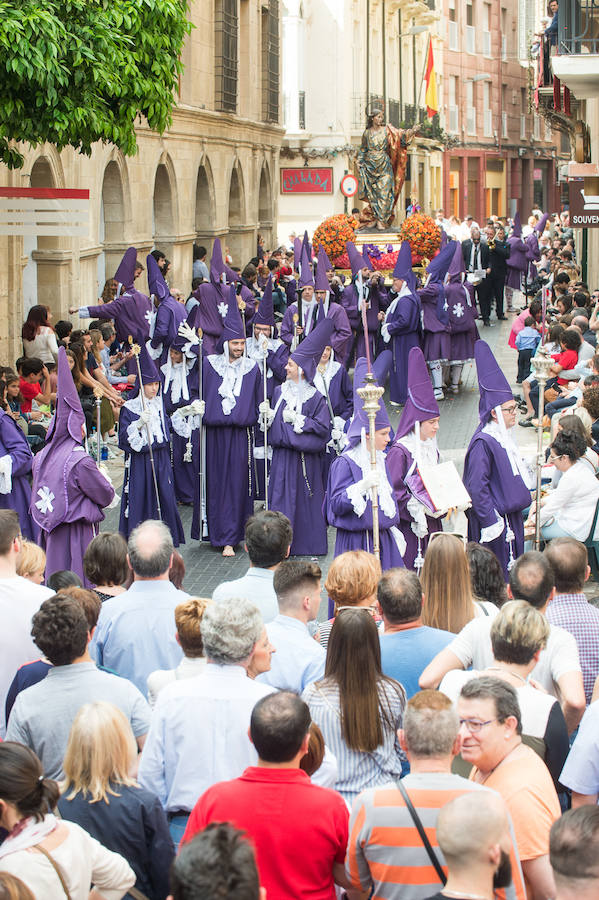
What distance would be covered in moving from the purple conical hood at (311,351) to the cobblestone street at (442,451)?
5.30ft

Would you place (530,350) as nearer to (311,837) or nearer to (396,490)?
(396,490)

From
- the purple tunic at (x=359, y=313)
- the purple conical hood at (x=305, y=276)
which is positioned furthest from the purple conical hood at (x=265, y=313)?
the purple tunic at (x=359, y=313)

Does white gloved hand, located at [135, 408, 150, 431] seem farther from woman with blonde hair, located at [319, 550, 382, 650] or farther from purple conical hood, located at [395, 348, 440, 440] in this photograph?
woman with blonde hair, located at [319, 550, 382, 650]

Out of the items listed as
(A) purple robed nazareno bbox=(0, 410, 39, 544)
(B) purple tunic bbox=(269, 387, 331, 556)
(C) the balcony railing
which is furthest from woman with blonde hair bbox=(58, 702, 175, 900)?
(C) the balcony railing

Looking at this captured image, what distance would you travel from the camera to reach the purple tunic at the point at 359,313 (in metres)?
18.0

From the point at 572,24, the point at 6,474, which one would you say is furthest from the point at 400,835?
the point at 572,24

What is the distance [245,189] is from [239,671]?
2826 centimetres

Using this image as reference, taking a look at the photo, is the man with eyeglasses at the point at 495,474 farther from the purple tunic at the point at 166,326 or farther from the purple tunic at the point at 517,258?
the purple tunic at the point at 517,258

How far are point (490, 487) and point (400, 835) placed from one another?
16.1 ft

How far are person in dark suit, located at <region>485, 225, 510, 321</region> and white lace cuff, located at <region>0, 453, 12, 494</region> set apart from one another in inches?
721

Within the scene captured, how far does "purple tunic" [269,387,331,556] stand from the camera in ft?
33.7

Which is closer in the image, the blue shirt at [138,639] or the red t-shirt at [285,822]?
the red t-shirt at [285,822]

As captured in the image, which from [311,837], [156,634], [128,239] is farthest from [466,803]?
[128,239]

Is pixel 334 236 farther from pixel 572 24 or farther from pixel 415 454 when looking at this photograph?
pixel 415 454
